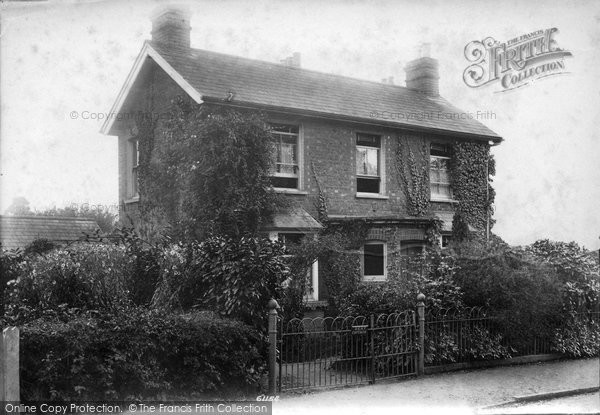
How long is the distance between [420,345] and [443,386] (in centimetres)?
92

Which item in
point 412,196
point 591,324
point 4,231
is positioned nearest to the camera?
point 591,324

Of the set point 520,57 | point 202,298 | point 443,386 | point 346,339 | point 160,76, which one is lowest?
point 443,386

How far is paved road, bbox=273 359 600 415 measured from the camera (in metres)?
8.46

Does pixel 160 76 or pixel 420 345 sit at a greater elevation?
pixel 160 76

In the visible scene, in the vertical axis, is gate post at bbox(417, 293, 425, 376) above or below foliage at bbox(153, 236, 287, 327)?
below

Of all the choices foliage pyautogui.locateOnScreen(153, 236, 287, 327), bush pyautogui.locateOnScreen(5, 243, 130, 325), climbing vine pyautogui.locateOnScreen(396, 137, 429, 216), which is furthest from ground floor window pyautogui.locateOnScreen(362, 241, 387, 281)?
bush pyautogui.locateOnScreen(5, 243, 130, 325)

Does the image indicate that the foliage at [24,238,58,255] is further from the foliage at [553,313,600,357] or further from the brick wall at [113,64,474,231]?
the foliage at [553,313,600,357]

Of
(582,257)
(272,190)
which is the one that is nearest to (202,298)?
(272,190)

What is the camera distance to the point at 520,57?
37.8 feet

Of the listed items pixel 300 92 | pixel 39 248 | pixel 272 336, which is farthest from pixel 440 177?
pixel 39 248

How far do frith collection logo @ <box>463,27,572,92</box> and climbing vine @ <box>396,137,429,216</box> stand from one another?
6146mm

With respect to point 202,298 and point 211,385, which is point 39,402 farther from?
A: point 202,298

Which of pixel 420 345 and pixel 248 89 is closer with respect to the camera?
pixel 420 345

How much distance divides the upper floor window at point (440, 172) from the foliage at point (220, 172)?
21.6 ft
